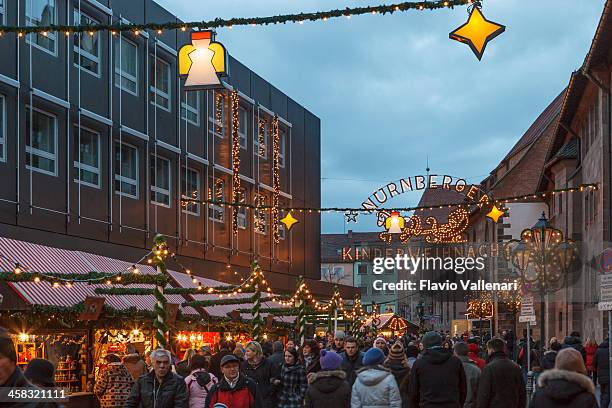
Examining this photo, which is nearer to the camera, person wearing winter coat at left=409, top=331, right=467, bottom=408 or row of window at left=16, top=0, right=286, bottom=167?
person wearing winter coat at left=409, top=331, right=467, bottom=408

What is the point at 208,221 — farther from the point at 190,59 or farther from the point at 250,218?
the point at 190,59

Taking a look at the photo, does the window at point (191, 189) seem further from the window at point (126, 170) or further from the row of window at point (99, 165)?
the window at point (126, 170)

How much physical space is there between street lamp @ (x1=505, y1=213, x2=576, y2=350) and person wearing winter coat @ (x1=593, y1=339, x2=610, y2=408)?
168 inches

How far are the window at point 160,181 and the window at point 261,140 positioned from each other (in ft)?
29.1

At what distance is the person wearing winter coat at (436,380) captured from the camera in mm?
13141

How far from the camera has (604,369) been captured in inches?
859

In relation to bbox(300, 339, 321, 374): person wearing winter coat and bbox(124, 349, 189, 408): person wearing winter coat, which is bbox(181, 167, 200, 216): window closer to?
bbox(300, 339, 321, 374): person wearing winter coat

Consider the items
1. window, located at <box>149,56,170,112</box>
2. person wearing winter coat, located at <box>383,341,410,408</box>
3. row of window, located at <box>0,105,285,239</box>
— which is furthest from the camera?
window, located at <box>149,56,170,112</box>

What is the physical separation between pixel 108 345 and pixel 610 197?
15.3 meters

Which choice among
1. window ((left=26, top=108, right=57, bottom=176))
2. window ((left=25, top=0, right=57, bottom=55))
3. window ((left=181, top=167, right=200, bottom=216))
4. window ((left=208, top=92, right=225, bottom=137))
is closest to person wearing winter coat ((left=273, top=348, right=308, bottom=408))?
window ((left=26, top=108, right=57, bottom=176))

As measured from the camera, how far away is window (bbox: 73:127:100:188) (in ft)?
92.9

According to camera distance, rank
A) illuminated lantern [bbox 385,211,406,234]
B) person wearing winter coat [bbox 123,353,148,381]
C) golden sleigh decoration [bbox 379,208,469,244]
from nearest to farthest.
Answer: person wearing winter coat [bbox 123,353,148,381] → illuminated lantern [bbox 385,211,406,234] → golden sleigh decoration [bbox 379,208,469,244]

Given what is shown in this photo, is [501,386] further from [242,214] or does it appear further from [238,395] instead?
[242,214]

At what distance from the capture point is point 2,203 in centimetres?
2455
